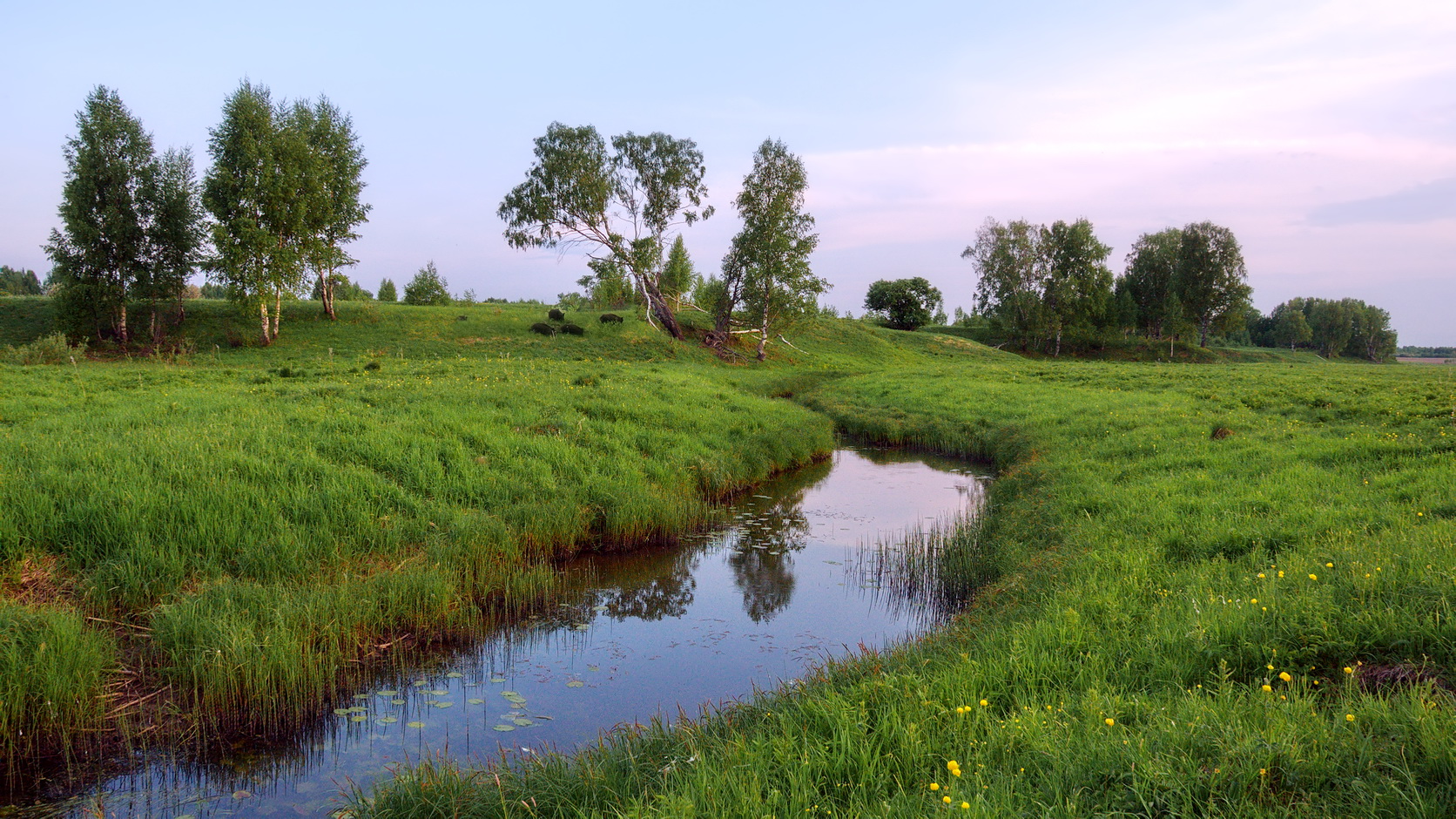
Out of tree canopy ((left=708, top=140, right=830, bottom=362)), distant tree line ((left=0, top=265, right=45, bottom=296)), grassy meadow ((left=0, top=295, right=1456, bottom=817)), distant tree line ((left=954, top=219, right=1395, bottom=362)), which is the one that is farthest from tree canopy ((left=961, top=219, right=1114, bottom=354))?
distant tree line ((left=0, top=265, right=45, bottom=296))

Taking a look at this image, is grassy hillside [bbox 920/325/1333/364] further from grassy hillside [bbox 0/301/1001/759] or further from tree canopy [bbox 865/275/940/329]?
grassy hillside [bbox 0/301/1001/759]

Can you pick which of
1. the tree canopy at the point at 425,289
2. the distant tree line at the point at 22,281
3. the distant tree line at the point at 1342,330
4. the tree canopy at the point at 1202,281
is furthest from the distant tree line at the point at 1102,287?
the distant tree line at the point at 22,281

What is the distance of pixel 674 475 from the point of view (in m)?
13.9

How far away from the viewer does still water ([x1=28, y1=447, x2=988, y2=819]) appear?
536 cm

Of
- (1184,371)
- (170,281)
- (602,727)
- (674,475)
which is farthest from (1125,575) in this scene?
(170,281)

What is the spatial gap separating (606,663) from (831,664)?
291cm

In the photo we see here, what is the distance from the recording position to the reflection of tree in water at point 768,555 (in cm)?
962

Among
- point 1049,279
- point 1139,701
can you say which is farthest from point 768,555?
point 1049,279

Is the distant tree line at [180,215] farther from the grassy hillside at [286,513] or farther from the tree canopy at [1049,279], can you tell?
the tree canopy at [1049,279]

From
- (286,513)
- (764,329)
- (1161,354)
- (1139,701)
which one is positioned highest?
(1161,354)

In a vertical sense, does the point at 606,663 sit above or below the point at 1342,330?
below

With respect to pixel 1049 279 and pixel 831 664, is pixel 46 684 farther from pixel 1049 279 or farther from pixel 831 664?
pixel 1049 279

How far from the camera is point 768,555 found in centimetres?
1156

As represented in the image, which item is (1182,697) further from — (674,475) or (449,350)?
(449,350)
